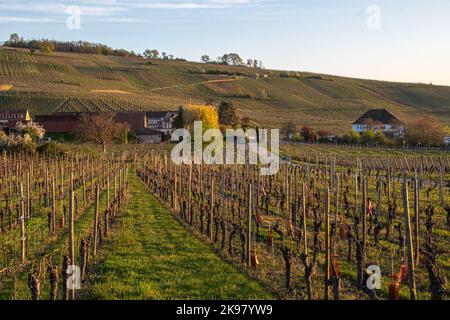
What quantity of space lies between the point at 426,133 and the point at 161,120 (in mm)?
34760

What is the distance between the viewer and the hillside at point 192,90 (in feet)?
276

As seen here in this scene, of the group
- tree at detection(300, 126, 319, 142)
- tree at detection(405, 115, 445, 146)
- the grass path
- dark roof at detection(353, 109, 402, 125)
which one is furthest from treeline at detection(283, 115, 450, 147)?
the grass path

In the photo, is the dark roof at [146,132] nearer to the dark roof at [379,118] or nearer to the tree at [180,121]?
the tree at [180,121]

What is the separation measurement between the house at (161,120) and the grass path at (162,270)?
180 ft

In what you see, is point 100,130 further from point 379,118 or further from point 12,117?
point 379,118

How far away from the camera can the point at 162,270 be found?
1026 cm

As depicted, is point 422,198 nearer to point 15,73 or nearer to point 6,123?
point 6,123

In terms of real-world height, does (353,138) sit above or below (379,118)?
below

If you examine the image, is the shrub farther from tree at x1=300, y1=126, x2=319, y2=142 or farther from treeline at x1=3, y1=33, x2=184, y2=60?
treeline at x1=3, y1=33, x2=184, y2=60

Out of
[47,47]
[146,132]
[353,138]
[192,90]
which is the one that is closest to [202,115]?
[146,132]

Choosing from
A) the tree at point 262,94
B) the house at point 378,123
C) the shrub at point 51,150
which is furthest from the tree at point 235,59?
the shrub at point 51,150

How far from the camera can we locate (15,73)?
98.7 metres
